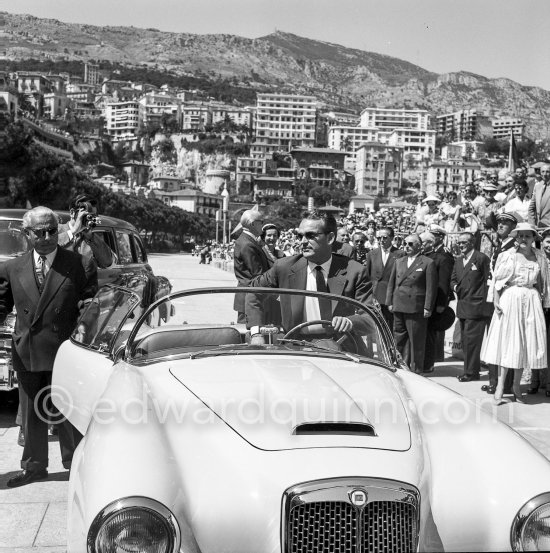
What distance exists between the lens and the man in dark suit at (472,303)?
10.4m

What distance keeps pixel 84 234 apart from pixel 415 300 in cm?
502

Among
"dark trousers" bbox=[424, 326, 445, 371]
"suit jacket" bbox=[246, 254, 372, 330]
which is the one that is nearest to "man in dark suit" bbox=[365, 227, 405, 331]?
"dark trousers" bbox=[424, 326, 445, 371]

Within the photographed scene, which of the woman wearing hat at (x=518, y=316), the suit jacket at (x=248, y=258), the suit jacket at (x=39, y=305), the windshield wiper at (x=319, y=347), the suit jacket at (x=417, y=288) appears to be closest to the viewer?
the windshield wiper at (x=319, y=347)

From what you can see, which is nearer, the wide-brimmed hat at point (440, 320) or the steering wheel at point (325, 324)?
the steering wheel at point (325, 324)

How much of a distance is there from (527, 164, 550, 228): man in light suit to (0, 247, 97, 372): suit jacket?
8.13 metres

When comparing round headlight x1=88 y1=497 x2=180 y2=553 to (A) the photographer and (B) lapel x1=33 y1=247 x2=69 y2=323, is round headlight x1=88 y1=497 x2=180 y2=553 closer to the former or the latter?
(B) lapel x1=33 y1=247 x2=69 y2=323

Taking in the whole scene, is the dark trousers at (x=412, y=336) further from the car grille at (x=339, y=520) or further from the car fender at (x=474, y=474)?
the car grille at (x=339, y=520)

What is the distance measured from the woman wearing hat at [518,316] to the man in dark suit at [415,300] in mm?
1728

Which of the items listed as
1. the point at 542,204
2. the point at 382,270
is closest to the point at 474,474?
the point at 542,204

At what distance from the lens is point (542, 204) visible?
1189 cm

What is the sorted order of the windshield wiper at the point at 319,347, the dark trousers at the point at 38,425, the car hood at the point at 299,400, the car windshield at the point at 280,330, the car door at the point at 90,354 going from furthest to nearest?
the dark trousers at the point at 38,425, the car door at the point at 90,354, the car windshield at the point at 280,330, the windshield wiper at the point at 319,347, the car hood at the point at 299,400

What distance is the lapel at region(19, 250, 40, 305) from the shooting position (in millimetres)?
5883

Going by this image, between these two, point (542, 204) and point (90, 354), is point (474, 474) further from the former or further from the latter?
point (542, 204)

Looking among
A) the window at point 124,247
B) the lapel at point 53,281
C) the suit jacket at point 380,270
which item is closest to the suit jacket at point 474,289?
the suit jacket at point 380,270
